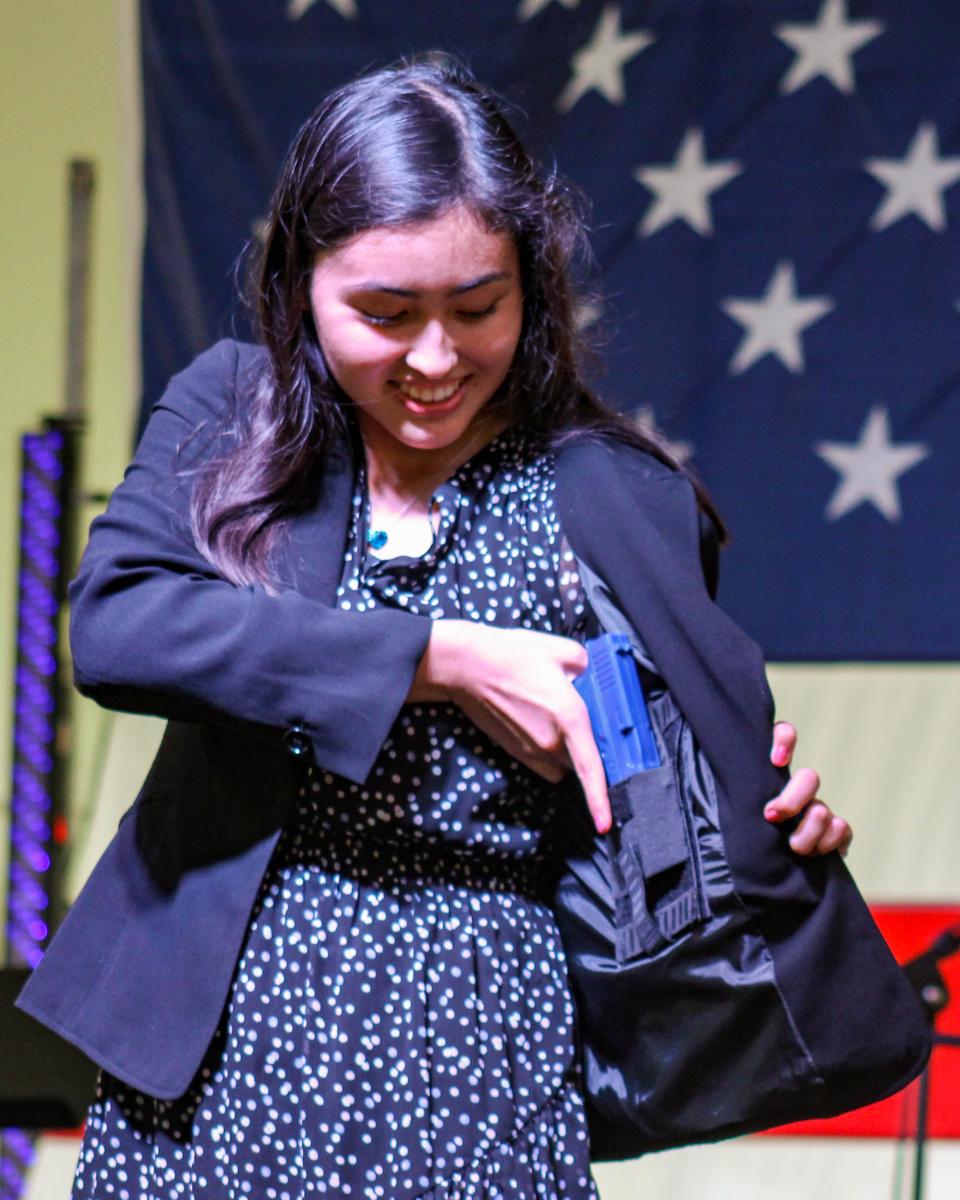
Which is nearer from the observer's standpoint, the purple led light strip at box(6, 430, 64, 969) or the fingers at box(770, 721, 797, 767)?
the fingers at box(770, 721, 797, 767)

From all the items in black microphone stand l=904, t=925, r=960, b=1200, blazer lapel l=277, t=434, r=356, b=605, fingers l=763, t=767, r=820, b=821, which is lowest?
black microphone stand l=904, t=925, r=960, b=1200

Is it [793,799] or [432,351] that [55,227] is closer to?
[432,351]

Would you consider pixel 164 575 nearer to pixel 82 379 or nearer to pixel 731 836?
pixel 731 836

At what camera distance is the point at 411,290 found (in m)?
0.96

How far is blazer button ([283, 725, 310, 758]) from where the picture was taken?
0.94m

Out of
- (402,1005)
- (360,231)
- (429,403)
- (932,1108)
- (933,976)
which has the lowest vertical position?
(932,1108)

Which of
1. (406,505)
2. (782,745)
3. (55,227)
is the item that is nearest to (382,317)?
(406,505)

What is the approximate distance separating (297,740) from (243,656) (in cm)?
6

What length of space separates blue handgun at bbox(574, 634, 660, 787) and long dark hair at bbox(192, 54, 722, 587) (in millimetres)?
189

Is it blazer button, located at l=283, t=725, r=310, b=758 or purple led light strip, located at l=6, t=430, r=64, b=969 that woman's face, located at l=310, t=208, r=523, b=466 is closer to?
blazer button, located at l=283, t=725, r=310, b=758

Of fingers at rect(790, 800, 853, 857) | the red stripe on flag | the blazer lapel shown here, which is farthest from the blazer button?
the red stripe on flag

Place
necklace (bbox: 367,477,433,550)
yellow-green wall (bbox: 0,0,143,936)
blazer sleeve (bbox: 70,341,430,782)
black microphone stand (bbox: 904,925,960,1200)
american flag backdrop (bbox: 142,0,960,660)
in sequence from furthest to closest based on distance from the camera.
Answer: yellow-green wall (bbox: 0,0,143,936), american flag backdrop (bbox: 142,0,960,660), black microphone stand (bbox: 904,925,960,1200), necklace (bbox: 367,477,433,550), blazer sleeve (bbox: 70,341,430,782)

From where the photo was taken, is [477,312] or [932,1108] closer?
[477,312]

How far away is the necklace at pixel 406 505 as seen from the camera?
41.6 inches
